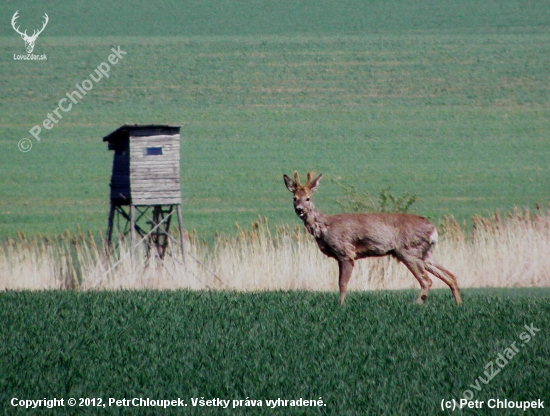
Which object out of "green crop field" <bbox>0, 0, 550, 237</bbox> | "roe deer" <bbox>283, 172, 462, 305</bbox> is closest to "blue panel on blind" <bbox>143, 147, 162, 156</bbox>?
"roe deer" <bbox>283, 172, 462, 305</bbox>

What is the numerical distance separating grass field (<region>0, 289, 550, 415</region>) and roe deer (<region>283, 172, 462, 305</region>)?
0.50m

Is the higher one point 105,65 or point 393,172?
point 105,65

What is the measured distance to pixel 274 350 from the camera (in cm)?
955

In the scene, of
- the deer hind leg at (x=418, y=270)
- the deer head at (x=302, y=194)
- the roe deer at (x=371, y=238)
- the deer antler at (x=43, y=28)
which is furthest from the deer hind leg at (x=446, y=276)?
the deer antler at (x=43, y=28)

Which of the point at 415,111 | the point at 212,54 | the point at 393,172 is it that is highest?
the point at 212,54

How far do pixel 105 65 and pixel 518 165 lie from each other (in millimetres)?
21345

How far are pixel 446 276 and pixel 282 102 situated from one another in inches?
1367

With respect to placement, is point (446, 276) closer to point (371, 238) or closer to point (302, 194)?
point (371, 238)

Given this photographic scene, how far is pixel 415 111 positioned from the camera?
4581 centimetres

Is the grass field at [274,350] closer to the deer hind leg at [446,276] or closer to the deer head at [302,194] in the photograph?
the deer hind leg at [446,276]

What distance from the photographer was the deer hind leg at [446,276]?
41.9 ft

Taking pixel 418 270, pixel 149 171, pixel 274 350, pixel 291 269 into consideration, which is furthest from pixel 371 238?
pixel 149 171

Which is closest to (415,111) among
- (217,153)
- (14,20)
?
(217,153)

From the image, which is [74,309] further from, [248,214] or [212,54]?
[212,54]
